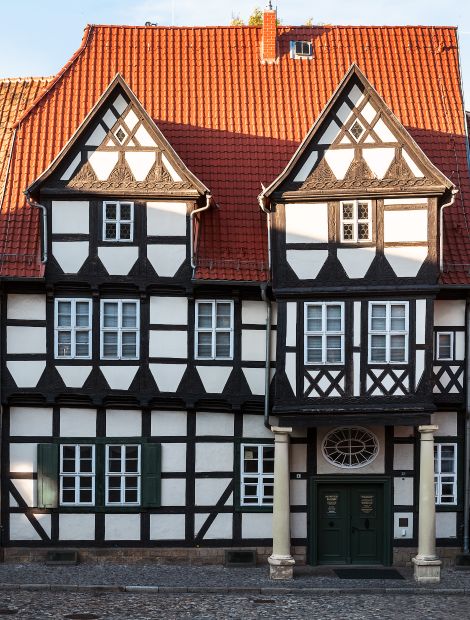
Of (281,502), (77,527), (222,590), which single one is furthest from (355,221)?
(77,527)

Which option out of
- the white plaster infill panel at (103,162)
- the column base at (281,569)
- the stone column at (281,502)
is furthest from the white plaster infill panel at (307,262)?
the column base at (281,569)

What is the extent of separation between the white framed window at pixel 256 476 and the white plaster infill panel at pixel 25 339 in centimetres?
512

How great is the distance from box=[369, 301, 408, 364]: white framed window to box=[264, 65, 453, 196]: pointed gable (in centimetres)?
252

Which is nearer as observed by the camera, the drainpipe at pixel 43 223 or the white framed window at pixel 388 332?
the white framed window at pixel 388 332

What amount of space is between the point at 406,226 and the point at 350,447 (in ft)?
17.0

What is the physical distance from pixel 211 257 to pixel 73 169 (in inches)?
144

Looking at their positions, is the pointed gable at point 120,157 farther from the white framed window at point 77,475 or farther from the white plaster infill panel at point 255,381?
the white framed window at point 77,475

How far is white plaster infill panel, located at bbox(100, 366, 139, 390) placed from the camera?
23.0m

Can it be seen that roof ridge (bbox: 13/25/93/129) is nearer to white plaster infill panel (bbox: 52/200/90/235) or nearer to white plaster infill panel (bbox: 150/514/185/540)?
white plaster infill panel (bbox: 52/200/90/235)

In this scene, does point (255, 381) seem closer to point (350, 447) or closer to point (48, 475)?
point (350, 447)

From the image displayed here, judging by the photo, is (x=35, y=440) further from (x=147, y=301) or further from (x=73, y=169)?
(x=73, y=169)

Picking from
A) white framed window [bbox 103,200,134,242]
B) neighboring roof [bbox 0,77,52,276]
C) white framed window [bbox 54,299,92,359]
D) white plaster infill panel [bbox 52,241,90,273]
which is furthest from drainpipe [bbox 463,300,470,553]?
neighboring roof [bbox 0,77,52,276]

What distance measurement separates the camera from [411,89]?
26.1 meters

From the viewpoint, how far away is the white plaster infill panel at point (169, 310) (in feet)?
76.3
